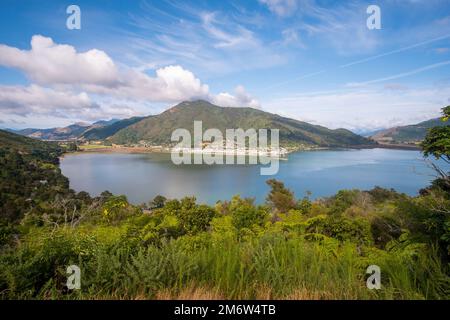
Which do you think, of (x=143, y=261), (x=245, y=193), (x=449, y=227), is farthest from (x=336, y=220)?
(x=245, y=193)

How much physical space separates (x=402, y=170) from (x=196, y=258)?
3476 inches

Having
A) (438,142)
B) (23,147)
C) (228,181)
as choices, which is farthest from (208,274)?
(23,147)

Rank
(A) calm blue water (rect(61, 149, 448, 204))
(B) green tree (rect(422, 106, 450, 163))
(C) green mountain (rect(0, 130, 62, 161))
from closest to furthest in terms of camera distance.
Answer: (B) green tree (rect(422, 106, 450, 163)) → (A) calm blue water (rect(61, 149, 448, 204)) → (C) green mountain (rect(0, 130, 62, 161))

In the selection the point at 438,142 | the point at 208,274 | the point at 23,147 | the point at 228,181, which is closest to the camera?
the point at 208,274

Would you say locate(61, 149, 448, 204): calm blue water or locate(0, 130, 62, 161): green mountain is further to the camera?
locate(0, 130, 62, 161): green mountain

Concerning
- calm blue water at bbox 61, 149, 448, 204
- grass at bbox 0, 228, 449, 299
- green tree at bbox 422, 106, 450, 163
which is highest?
green tree at bbox 422, 106, 450, 163

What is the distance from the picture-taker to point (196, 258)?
213 cm

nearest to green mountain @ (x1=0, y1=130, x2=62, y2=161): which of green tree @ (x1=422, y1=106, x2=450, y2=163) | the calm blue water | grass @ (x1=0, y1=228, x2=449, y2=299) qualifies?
the calm blue water

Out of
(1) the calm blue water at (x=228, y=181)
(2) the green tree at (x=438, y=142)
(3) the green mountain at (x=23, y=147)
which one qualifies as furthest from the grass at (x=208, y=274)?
(3) the green mountain at (x=23, y=147)

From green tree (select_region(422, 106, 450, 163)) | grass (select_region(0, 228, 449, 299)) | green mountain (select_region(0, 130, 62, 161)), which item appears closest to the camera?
grass (select_region(0, 228, 449, 299))

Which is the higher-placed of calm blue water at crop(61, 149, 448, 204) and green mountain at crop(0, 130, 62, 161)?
green mountain at crop(0, 130, 62, 161)

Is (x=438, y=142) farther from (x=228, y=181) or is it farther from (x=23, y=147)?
(x=23, y=147)

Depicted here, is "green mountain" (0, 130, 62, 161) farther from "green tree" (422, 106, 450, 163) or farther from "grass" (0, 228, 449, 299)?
"green tree" (422, 106, 450, 163)
